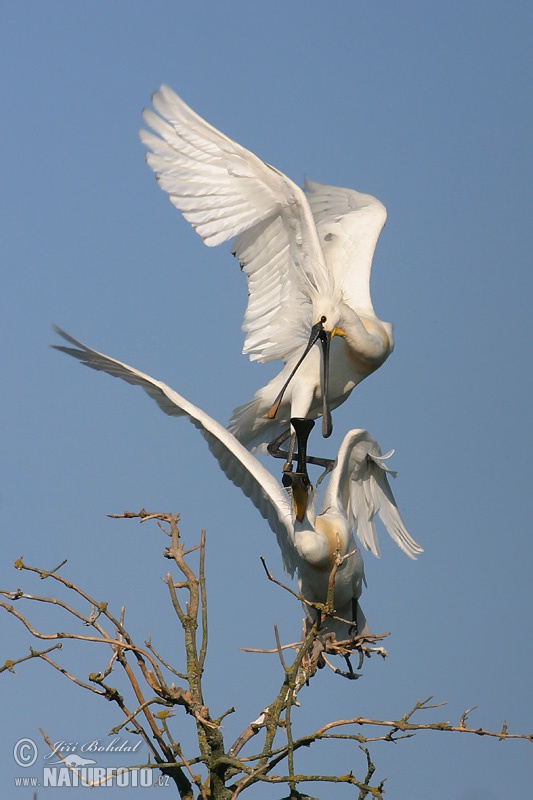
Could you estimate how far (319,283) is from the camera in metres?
11.7

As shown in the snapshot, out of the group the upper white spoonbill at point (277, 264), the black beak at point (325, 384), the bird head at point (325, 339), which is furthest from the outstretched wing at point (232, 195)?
the black beak at point (325, 384)

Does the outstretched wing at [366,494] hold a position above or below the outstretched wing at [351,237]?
below

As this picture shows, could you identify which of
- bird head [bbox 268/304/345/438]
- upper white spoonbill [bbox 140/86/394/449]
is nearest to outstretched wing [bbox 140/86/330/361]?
upper white spoonbill [bbox 140/86/394/449]

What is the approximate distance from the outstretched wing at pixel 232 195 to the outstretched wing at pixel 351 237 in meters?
0.47

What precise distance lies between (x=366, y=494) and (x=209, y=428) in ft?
4.65

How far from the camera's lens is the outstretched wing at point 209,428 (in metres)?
9.80

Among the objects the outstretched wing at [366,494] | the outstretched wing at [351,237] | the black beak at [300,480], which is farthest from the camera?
the outstretched wing at [351,237]

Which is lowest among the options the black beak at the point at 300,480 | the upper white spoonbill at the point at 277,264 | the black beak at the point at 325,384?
the black beak at the point at 300,480

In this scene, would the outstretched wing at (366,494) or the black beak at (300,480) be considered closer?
the black beak at (300,480)

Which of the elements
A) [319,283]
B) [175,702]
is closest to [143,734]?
[175,702]

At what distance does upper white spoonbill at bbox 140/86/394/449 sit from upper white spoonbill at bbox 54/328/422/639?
4.29 feet

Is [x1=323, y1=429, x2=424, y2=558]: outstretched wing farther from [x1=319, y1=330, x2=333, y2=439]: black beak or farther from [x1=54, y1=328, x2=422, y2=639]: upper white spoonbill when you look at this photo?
[x1=319, y1=330, x2=333, y2=439]: black beak

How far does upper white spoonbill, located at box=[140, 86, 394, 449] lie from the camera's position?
11.7m

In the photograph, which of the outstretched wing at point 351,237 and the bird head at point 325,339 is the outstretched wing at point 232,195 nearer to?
the bird head at point 325,339
